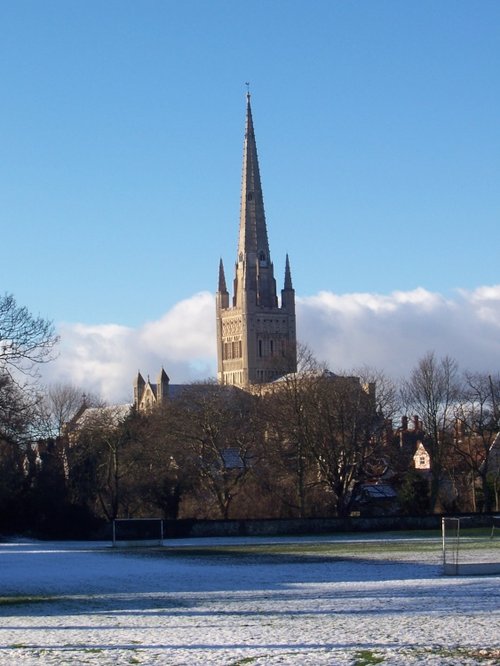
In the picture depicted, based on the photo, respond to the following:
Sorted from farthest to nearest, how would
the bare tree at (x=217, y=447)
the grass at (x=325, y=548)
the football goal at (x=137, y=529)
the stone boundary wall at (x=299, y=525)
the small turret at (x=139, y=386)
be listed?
the small turret at (x=139, y=386) → the bare tree at (x=217, y=447) → the stone boundary wall at (x=299, y=525) → the football goal at (x=137, y=529) → the grass at (x=325, y=548)

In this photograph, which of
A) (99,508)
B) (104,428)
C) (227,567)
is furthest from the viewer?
(104,428)

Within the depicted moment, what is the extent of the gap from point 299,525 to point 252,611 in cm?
3936

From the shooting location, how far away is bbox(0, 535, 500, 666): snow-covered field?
643 inches

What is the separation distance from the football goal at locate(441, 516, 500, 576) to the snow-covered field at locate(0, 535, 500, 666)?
2.24ft

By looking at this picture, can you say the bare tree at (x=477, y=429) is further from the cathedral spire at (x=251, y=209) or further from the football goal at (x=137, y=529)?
the cathedral spire at (x=251, y=209)

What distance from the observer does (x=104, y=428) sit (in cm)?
7675

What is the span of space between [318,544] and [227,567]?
14.0 m

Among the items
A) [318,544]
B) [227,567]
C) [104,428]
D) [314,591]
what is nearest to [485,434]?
[104,428]

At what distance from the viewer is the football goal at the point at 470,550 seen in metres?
29.8

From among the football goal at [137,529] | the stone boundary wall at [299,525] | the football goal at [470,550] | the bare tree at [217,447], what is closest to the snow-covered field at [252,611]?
the football goal at [470,550]

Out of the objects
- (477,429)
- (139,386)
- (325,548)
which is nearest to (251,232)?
(139,386)

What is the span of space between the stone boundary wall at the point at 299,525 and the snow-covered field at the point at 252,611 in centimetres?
1994

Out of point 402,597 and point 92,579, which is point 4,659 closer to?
point 402,597

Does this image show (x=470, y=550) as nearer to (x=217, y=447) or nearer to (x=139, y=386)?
(x=217, y=447)
